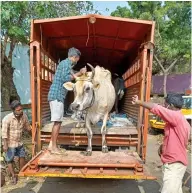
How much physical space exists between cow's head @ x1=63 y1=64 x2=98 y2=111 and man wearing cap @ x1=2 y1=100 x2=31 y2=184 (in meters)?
1.30

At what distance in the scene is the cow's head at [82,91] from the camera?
170 inches

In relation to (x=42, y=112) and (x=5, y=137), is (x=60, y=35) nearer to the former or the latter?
(x=42, y=112)

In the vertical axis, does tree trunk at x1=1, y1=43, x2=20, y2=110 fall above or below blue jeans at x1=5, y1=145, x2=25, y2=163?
above

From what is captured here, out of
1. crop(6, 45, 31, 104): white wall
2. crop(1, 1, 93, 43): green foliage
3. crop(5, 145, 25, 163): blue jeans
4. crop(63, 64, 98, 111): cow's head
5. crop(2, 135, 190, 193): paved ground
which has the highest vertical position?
crop(1, 1, 93, 43): green foliage

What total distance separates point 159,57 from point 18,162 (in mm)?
16292

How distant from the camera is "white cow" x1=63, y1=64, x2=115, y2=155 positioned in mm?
4371

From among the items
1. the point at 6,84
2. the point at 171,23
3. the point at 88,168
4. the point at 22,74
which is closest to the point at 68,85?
the point at 88,168

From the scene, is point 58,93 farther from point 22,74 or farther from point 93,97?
point 22,74

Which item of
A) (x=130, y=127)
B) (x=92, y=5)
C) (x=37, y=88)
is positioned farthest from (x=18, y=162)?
(x=92, y=5)

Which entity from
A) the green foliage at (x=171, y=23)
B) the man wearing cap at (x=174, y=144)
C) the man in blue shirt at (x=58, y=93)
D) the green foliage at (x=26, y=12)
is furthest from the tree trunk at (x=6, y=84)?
the green foliage at (x=171, y=23)

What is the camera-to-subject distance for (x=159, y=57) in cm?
2044

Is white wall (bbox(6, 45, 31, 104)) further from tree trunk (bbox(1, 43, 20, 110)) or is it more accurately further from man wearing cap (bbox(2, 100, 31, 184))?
man wearing cap (bbox(2, 100, 31, 184))

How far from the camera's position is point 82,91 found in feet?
14.3

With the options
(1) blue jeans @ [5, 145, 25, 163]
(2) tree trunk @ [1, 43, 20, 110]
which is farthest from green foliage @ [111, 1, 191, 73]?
(1) blue jeans @ [5, 145, 25, 163]
